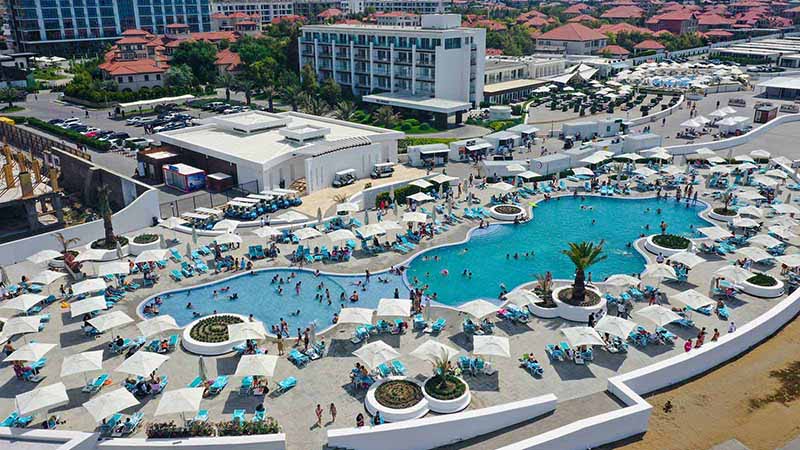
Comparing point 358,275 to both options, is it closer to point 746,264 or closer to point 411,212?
point 411,212

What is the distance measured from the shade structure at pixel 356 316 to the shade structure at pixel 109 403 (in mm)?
9286

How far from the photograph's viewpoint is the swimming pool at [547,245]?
111 feet

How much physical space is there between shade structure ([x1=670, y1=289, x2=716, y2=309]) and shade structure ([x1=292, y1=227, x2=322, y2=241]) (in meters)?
20.5

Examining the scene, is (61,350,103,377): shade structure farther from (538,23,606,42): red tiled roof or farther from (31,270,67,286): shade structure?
(538,23,606,42): red tiled roof

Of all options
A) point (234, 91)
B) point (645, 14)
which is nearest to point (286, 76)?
point (234, 91)

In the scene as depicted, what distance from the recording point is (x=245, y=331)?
25844 millimetres

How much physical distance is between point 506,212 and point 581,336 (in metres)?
18.1

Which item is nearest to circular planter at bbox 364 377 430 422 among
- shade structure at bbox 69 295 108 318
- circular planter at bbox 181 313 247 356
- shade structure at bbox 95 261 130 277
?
circular planter at bbox 181 313 247 356

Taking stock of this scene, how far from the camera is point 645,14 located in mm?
173375

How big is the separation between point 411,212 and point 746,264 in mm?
20675

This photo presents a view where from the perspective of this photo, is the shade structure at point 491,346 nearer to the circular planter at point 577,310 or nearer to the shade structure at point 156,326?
the circular planter at point 577,310

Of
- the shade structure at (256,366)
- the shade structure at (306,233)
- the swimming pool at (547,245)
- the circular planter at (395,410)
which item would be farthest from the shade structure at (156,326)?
the swimming pool at (547,245)

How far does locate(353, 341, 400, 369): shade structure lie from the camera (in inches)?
929

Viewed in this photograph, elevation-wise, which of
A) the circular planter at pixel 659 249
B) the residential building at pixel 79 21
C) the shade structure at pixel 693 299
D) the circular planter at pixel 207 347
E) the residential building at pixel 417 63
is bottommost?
the circular planter at pixel 207 347
